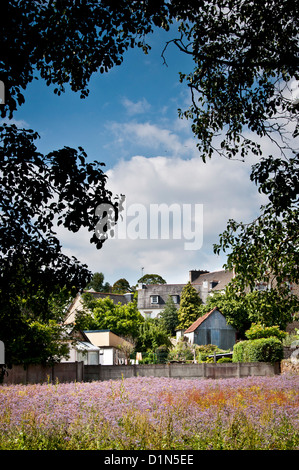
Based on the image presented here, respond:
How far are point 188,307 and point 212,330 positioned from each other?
778cm

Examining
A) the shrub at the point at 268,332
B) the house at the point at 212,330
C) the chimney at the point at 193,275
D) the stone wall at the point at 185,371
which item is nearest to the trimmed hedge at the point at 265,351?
the stone wall at the point at 185,371

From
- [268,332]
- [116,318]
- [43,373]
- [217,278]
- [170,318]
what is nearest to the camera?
[43,373]

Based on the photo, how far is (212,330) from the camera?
1938 inches

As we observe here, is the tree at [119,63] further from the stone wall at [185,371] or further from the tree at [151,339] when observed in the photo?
the tree at [151,339]

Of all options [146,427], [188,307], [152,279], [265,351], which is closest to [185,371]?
[265,351]

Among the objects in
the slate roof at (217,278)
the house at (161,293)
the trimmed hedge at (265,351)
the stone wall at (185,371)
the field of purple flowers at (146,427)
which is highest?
the slate roof at (217,278)

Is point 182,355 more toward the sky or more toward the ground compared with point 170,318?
more toward the ground

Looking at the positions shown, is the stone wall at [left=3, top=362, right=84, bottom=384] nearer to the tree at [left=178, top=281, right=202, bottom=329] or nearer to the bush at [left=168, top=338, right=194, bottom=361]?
the bush at [left=168, top=338, right=194, bottom=361]

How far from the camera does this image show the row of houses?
101 feet

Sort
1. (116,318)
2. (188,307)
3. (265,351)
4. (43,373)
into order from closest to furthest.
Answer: (43,373), (265,351), (116,318), (188,307)

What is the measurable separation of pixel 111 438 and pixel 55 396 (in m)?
4.76

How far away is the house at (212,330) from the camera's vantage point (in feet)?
161

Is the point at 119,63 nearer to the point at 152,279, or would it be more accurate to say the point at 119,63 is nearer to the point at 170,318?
the point at 170,318

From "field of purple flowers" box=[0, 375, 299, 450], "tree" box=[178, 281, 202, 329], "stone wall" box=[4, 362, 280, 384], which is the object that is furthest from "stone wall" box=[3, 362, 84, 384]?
"tree" box=[178, 281, 202, 329]
